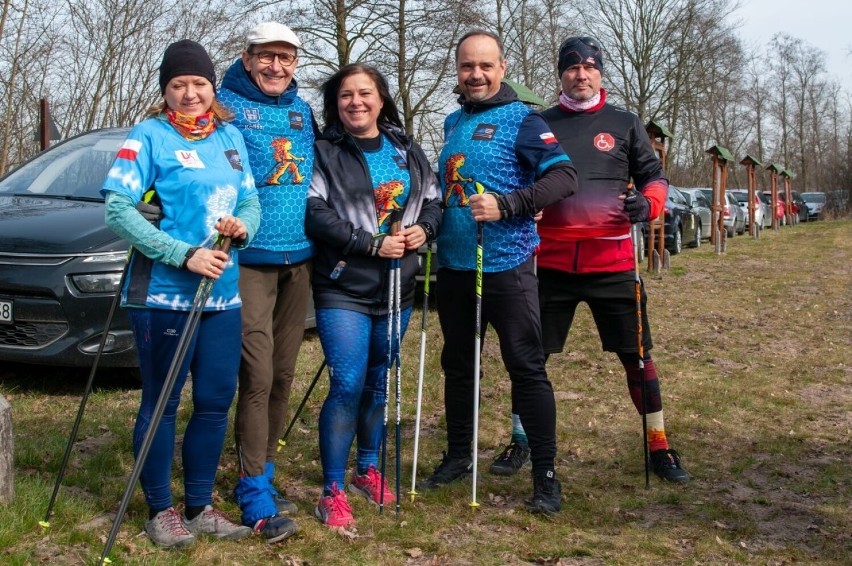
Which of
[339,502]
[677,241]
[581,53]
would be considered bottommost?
[339,502]

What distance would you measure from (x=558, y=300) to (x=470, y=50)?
4.80ft

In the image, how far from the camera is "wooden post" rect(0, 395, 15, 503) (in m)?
3.96

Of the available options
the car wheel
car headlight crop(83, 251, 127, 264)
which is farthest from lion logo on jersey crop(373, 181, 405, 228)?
the car wheel

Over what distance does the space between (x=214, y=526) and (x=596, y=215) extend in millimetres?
2462

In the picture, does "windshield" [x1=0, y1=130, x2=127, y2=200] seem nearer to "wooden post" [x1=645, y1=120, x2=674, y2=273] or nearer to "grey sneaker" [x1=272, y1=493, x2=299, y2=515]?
"grey sneaker" [x1=272, y1=493, x2=299, y2=515]

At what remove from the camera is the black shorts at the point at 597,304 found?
16.0 feet

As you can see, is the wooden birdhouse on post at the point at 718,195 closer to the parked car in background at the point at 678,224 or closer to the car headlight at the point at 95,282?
the parked car in background at the point at 678,224

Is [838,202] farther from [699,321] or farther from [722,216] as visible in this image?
[699,321]

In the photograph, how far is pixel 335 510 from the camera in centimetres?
407

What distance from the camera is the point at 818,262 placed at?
1866 cm

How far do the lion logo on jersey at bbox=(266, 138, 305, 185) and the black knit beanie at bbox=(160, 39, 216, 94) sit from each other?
0.48 metres

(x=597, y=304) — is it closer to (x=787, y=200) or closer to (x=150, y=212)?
(x=150, y=212)

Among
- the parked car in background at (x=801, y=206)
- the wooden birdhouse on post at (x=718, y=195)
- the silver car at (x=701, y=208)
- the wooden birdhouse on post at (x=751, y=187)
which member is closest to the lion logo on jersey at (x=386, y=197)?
the wooden birdhouse on post at (x=718, y=195)

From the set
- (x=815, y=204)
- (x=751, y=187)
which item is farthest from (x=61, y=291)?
(x=815, y=204)
